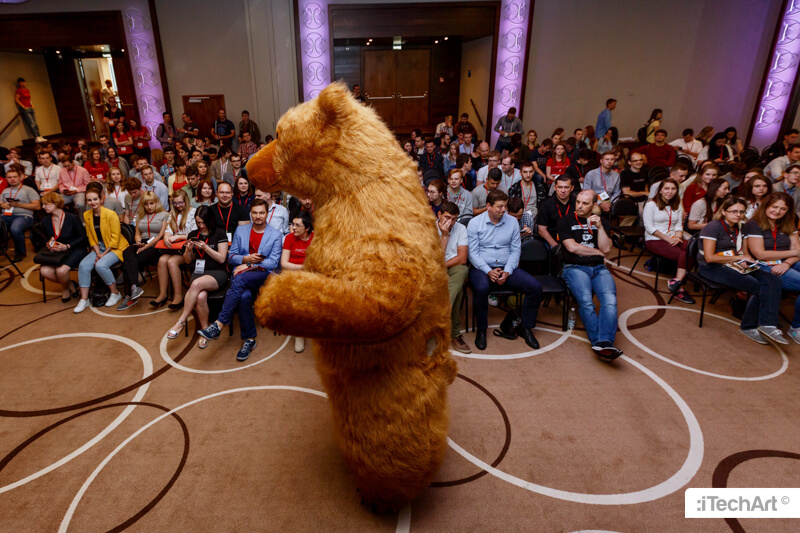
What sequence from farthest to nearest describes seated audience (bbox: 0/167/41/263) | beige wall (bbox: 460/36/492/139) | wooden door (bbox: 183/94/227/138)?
beige wall (bbox: 460/36/492/139) < wooden door (bbox: 183/94/227/138) < seated audience (bbox: 0/167/41/263)

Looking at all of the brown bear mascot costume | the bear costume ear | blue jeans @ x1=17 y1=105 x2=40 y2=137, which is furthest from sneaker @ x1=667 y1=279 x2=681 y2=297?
blue jeans @ x1=17 y1=105 x2=40 y2=137

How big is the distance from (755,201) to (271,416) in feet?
18.1

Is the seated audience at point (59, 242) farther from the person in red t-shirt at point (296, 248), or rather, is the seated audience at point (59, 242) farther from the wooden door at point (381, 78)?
the wooden door at point (381, 78)

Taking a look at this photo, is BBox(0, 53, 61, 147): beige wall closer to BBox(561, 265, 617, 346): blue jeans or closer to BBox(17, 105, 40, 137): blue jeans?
BBox(17, 105, 40, 137): blue jeans

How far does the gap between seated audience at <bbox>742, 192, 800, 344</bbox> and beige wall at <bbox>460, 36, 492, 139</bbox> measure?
8469 millimetres

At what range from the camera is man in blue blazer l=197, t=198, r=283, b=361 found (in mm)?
4043

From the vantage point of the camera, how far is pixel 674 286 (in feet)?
15.9

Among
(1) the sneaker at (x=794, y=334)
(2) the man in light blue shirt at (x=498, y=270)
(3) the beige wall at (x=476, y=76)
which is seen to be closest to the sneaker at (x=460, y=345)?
(2) the man in light blue shirt at (x=498, y=270)

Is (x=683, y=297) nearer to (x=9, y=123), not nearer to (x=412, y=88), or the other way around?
(x=412, y=88)

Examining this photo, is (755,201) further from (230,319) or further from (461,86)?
(461,86)

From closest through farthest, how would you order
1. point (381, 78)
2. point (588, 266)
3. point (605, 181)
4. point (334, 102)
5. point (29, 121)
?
point (334, 102)
point (588, 266)
point (605, 181)
point (29, 121)
point (381, 78)

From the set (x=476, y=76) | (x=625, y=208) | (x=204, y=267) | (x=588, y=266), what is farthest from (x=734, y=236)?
(x=476, y=76)

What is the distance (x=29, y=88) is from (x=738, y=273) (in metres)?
17.8

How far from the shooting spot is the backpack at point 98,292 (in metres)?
4.92
